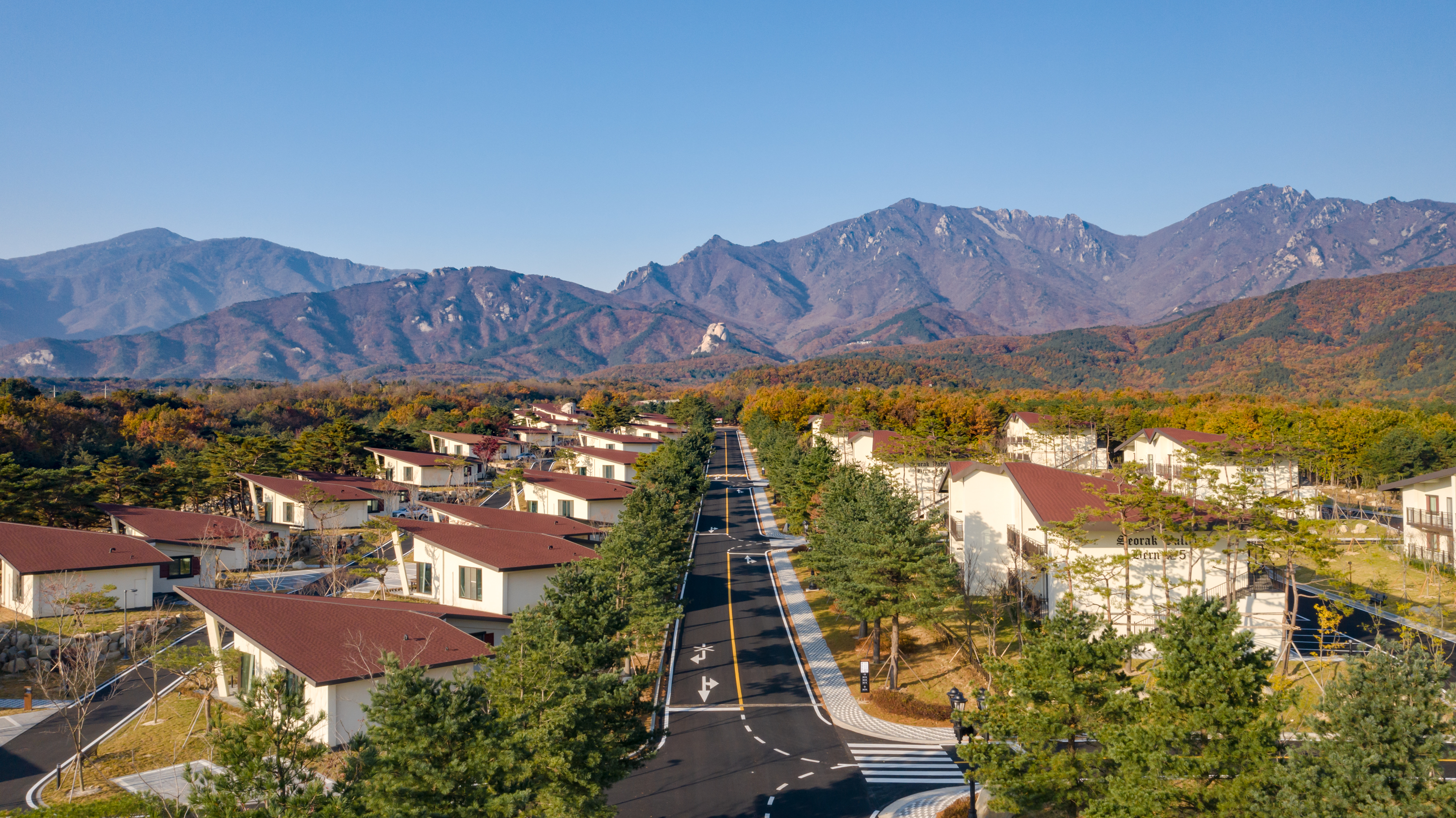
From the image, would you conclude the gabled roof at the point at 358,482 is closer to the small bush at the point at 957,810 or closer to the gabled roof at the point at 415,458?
the gabled roof at the point at 415,458

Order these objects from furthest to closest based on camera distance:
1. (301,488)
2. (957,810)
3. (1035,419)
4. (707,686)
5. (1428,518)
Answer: (1035,419) → (301,488) → (1428,518) → (707,686) → (957,810)

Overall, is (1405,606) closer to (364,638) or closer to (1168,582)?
(1168,582)

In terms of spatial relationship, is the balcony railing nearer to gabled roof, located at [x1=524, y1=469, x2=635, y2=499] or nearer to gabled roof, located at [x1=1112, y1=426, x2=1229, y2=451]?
gabled roof, located at [x1=1112, y1=426, x2=1229, y2=451]

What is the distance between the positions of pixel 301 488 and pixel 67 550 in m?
17.4

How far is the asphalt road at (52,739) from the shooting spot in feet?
63.3

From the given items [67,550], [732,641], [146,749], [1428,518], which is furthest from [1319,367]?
[67,550]

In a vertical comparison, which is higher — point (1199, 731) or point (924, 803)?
point (1199, 731)

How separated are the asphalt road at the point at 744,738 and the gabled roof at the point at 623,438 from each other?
44.9 metres

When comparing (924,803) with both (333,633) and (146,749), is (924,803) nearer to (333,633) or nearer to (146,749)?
(333,633)

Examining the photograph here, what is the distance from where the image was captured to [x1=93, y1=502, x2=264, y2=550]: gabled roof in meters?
39.0

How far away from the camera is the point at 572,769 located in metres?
14.8

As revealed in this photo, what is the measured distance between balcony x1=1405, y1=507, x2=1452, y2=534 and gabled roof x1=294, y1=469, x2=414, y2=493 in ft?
204

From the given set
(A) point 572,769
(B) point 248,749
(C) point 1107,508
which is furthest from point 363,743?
(C) point 1107,508

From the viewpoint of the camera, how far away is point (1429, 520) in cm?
3997
